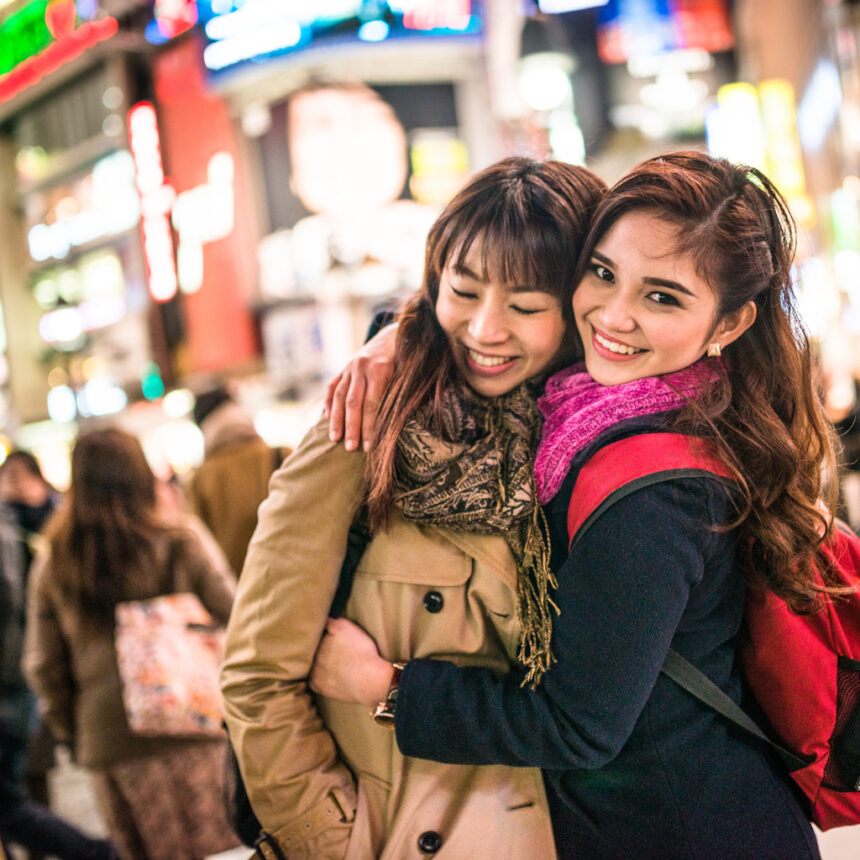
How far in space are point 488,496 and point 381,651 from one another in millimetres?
405

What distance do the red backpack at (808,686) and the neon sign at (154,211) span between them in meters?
11.2

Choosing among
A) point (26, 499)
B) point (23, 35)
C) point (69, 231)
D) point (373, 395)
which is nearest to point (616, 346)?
point (373, 395)

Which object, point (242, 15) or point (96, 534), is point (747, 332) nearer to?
point (96, 534)

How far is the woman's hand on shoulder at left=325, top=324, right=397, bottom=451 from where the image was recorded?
65.1 inches

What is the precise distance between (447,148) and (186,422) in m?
5.63

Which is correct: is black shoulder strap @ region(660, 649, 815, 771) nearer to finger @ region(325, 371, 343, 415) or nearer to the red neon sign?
finger @ region(325, 371, 343, 415)

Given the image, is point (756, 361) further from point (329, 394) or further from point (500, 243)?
point (329, 394)

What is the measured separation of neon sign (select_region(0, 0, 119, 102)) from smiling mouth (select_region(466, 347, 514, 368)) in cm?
1274

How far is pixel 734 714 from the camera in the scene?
4.87 feet

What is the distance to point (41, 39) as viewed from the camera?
1305 centimetres

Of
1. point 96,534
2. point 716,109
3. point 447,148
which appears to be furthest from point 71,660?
point 716,109

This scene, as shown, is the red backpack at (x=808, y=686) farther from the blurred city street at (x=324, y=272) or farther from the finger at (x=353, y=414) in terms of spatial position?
the finger at (x=353, y=414)

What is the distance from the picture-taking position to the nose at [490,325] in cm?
171

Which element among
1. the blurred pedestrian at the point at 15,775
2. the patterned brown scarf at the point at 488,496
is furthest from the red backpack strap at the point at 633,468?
the blurred pedestrian at the point at 15,775
